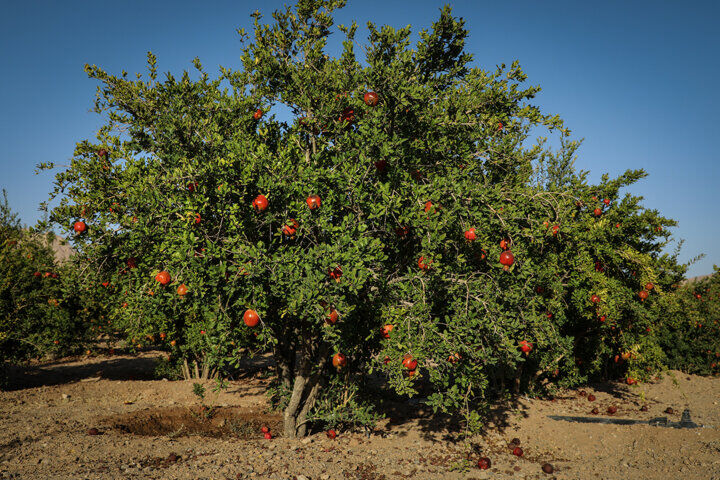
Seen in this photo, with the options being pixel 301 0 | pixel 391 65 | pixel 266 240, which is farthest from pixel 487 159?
pixel 301 0

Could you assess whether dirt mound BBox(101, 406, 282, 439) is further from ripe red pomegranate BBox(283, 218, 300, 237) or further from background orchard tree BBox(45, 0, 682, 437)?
ripe red pomegranate BBox(283, 218, 300, 237)

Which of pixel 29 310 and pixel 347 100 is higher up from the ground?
pixel 347 100

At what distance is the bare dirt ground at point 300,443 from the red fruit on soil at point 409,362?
7.61 ft

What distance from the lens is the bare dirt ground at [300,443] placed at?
21.8 ft

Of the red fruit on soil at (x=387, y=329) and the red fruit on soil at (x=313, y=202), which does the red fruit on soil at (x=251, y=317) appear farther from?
the red fruit on soil at (x=387, y=329)

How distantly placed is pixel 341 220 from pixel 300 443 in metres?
4.47

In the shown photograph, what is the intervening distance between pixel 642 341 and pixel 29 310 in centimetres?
1630

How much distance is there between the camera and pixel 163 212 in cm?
587

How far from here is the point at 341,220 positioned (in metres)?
7.18

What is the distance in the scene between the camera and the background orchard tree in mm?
5762

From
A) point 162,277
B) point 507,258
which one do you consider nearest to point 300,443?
point 162,277

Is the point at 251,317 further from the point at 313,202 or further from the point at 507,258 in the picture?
the point at 507,258

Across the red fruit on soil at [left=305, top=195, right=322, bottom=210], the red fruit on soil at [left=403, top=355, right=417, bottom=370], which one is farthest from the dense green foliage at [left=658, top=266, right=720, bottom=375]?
the red fruit on soil at [left=305, top=195, right=322, bottom=210]

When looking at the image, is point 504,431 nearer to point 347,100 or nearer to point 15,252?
point 347,100
